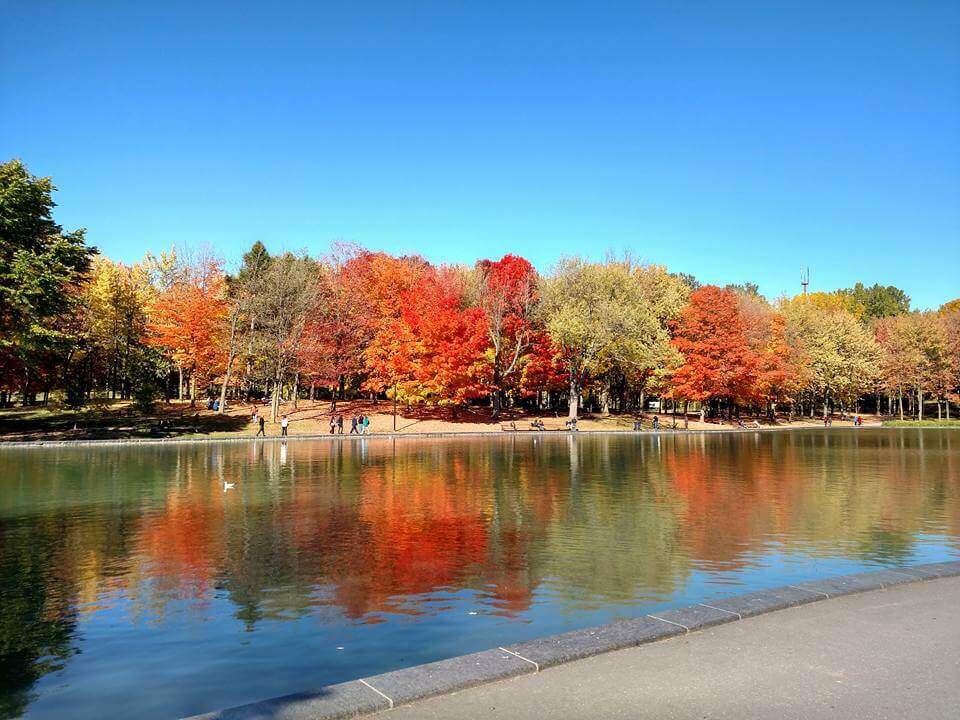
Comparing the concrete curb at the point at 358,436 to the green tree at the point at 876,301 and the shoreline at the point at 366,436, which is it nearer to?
the shoreline at the point at 366,436

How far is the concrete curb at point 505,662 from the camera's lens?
4.88 meters

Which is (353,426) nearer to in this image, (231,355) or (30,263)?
(231,355)

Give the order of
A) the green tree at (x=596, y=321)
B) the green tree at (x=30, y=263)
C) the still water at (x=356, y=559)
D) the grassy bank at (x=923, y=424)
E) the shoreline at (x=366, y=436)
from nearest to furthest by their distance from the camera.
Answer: the still water at (x=356, y=559) < the green tree at (x=30, y=263) < the shoreline at (x=366, y=436) < the green tree at (x=596, y=321) < the grassy bank at (x=923, y=424)

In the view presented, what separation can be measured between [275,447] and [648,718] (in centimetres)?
3535

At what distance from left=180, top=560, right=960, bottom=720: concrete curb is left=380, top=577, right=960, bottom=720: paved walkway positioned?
0.31ft

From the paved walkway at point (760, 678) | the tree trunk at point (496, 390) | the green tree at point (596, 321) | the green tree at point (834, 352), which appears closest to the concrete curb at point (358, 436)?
the tree trunk at point (496, 390)

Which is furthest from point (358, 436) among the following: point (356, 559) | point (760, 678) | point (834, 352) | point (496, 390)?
point (834, 352)

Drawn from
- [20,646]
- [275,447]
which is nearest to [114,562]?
[20,646]

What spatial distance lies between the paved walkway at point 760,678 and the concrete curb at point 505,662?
3.7 inches

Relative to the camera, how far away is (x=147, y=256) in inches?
2579

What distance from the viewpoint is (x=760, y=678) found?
5.43 meters

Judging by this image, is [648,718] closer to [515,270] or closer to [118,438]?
[118,438]

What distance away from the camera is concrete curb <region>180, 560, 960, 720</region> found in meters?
4.88

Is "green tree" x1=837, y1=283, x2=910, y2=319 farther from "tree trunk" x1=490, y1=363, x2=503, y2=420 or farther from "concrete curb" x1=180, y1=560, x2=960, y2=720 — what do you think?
"concrete curb" x1=180, y1=560, x2=960, y2=720
